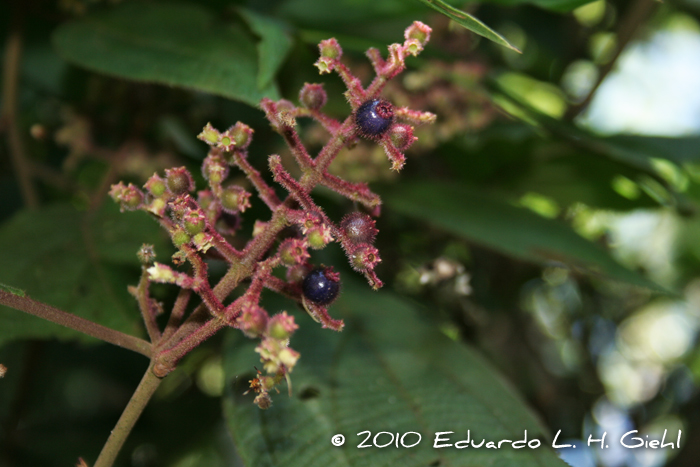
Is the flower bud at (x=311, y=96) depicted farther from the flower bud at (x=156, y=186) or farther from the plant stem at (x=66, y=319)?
the plant stem at (x=66, y=319)

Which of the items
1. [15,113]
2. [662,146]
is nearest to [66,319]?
[15,113]

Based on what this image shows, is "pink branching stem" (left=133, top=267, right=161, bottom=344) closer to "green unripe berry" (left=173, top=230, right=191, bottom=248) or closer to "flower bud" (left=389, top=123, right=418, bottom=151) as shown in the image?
"green unripe berry" (left=173, top=230, right=191, bottom=248)

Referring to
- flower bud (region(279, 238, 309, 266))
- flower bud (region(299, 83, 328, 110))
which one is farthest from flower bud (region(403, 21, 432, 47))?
flower bud (region(279, 238, 309, 266))

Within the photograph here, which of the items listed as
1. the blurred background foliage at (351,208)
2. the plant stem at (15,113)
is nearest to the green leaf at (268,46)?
the blurred background foliage at (351,208)

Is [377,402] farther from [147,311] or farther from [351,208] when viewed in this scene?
[351,208]

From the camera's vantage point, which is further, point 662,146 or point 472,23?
point 662,146

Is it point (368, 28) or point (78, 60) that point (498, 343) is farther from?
point (78, 60)

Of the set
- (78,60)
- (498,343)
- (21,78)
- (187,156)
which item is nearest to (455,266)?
(498,343)
